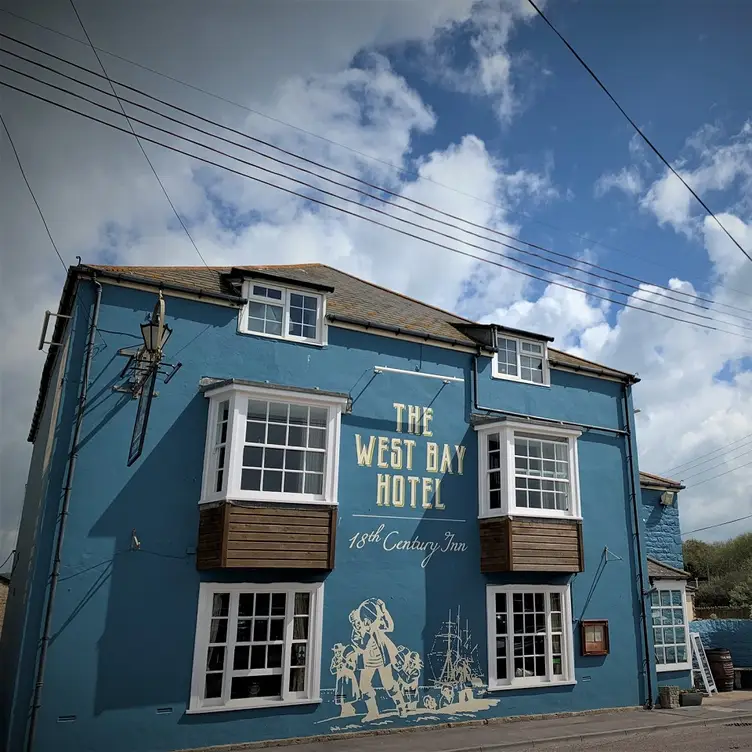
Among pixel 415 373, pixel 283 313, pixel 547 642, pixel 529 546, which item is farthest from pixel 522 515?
pixel 283 313

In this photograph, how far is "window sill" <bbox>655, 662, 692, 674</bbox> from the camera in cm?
1600

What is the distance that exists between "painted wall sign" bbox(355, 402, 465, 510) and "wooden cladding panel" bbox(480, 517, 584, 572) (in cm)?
121

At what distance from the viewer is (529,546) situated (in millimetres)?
13641

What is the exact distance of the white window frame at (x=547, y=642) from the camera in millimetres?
13430

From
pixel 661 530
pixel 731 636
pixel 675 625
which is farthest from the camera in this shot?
pixel 731 636

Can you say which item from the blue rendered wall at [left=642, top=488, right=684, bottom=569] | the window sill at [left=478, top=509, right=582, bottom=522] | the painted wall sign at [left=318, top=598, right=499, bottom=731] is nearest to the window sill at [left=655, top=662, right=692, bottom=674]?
the blue rendered wall at [left=642, top=488, right=684, bottom=569]

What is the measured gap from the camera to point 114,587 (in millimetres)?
10672

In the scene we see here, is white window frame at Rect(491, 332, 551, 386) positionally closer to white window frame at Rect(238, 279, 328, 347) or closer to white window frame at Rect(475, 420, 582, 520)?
white window frame at Rect(475, 420, 582, 520)

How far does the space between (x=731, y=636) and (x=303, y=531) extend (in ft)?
53.6

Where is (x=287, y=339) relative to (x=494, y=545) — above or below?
above

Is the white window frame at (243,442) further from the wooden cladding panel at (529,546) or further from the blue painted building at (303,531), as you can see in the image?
the wooden cladding panel at (529,546)

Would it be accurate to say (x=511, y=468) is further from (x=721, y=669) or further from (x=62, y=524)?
(x=721, y=669)

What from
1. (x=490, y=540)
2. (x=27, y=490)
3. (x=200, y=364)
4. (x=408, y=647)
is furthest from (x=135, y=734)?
(x=27, y=490)

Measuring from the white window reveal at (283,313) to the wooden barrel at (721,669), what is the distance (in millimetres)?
14288
